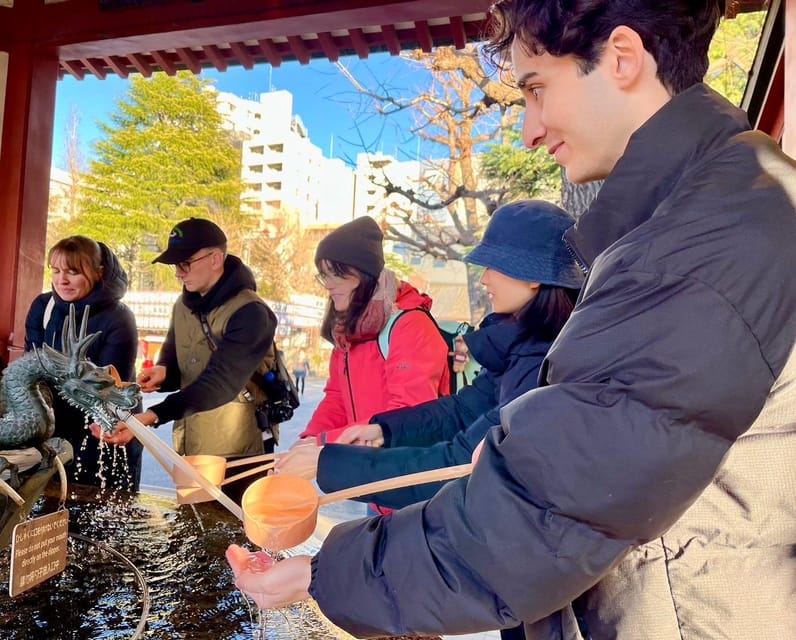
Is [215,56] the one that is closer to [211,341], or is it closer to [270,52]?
[270,52]

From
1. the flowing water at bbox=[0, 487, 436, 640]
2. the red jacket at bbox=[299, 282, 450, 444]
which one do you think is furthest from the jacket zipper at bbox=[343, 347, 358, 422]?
the flowing water at bbox=[0, 487, 436, 640]

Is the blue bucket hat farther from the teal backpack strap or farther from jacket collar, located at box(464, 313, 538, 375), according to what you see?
the teal backpack strap

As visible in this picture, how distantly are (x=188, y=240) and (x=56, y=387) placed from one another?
1569 mm

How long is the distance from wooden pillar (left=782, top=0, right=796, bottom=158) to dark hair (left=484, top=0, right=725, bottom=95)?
1.43 meters

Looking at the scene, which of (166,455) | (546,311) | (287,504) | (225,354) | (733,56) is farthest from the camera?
(733,56)

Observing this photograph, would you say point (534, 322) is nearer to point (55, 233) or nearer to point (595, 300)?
point (595, 300)

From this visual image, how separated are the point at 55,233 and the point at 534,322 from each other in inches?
858

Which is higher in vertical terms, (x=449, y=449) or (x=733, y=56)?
(x=733, y=56)

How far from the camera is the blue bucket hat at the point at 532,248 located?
1.75 metres

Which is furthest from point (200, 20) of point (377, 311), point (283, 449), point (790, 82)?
point (283, 449)

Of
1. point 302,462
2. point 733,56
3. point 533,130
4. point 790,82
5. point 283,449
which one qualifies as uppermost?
point 733,56

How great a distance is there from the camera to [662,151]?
0.78 meters

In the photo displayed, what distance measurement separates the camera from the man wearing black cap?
308 centimetres

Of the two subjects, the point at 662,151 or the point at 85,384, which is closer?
the point at 662,151
